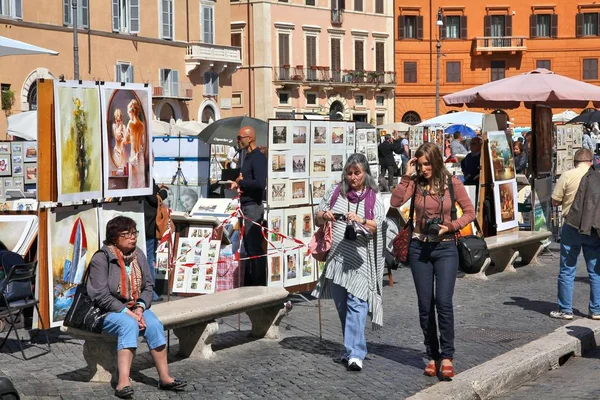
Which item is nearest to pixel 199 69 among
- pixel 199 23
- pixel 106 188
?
pixel 199 23

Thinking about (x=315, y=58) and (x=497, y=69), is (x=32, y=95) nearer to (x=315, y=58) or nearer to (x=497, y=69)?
(x=315, y=58)

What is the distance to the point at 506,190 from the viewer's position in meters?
16.0

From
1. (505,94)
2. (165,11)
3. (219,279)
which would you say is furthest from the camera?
(165,11)

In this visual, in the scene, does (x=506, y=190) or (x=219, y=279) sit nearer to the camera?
(x=219, y=279)

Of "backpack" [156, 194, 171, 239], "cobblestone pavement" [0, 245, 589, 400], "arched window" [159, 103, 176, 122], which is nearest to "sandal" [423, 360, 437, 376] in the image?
"cobblestone pavement" [0, 245, 589, 400]

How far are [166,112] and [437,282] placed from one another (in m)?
42.9

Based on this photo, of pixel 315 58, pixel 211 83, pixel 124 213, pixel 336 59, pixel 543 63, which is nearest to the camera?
pixel 124 213

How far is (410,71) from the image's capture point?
237ft

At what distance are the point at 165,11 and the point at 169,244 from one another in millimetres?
37182

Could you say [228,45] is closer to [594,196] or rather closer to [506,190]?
[506,190]

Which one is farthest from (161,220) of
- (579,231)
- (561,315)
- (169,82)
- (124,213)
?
(169,82)

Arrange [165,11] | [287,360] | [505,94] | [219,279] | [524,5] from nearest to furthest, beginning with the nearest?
[287,360]
[219,279]
[505,94]
[165,11]
[524,5]

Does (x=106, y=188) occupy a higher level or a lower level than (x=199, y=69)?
lower

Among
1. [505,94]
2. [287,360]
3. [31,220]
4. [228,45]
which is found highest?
[228,45]
